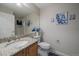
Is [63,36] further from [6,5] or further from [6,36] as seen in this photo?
[6,5]

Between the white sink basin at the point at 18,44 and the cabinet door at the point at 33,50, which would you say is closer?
the white sink basin at the point at 18,44

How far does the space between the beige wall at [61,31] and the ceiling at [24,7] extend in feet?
0.31

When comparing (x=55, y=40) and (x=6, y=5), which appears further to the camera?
(x=55, y=40)

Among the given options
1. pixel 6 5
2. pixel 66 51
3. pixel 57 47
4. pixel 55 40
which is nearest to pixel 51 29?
pixel 55 40

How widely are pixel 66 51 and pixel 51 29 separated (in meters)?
0.44

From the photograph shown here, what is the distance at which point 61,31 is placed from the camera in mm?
1737

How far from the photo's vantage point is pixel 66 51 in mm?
1707

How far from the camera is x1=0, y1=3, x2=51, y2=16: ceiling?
64.6 inches

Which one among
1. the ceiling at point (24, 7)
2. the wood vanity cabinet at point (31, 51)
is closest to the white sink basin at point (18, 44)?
the wood vanity cabinet at point (31, 51)

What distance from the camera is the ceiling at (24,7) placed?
1.64 m

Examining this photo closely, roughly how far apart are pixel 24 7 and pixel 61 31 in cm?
73

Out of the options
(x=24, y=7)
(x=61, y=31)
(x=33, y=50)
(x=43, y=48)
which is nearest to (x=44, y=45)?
(x=43, y=48)

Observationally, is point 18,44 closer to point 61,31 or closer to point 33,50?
point 33,50

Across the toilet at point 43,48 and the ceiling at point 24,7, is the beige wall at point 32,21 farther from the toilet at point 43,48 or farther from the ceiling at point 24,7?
the toilet at point 43,48
